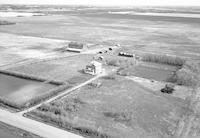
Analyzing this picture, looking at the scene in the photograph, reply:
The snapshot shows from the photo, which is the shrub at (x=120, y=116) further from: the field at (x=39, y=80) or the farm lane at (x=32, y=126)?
the field at (x=39, y=80)

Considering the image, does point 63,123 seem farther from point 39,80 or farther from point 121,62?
point 121,62

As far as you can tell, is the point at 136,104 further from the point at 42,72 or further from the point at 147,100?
the point at 42,72

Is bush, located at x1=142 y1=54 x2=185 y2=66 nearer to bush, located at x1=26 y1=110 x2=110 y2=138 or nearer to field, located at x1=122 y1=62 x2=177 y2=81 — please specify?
field, located at x1=122 y1=62 x2=177 y2=81

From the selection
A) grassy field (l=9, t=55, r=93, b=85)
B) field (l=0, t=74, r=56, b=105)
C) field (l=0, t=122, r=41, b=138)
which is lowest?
field (l=0, t=122, r=41, b=138)

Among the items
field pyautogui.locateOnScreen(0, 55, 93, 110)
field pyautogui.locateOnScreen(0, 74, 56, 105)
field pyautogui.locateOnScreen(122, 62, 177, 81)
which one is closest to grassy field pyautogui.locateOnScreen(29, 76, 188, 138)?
field pyautogui.locateOnScreen(0, 55, 93, 110)

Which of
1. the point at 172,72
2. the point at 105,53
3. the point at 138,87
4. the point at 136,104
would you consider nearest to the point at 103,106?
the point at 136,104

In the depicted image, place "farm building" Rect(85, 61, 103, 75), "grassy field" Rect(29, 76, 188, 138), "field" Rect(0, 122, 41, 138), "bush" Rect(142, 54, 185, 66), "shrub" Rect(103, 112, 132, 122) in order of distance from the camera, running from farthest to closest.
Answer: "bush" Rect(142, 54, 185, 66)
"farm building" Rect(85, 61, 103, 75)
"shrub" Rect(103, 112, 132, 122)
"grassy field" Rect(29, 76, 188, 138)
"field" Rect(0, 122, 41, 138)

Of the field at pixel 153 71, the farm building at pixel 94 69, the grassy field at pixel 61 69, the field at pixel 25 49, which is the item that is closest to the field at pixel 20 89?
the grassy field at pixel 61 69

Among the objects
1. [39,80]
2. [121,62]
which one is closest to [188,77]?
[121,62]
